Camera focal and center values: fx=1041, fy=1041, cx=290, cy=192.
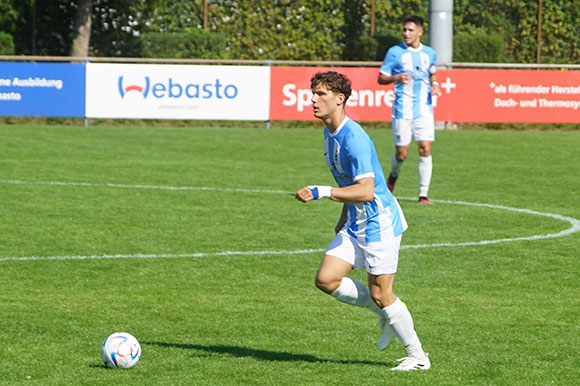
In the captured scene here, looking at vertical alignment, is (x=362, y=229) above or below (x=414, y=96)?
below

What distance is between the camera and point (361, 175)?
18.7 feet

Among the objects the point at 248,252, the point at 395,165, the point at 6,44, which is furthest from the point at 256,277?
the point at 6,44

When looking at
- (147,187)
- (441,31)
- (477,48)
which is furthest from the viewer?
(477,48)

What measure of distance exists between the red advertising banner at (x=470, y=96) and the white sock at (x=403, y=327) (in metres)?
18.2

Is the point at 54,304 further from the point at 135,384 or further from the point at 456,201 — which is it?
the point at 456,201

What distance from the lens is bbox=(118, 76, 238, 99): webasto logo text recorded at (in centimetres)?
2350

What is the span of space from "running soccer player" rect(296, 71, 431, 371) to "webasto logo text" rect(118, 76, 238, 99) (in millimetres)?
17884

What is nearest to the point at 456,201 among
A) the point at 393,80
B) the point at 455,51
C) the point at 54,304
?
the point at 393,80

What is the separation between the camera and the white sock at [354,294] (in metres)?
5.97

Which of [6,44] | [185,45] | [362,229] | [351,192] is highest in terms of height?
[185,45]

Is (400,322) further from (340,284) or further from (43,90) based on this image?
(43,90)

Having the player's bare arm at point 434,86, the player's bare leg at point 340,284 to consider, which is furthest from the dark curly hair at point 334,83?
the player's bare arm at point 434,86

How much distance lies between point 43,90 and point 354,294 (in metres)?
18.8

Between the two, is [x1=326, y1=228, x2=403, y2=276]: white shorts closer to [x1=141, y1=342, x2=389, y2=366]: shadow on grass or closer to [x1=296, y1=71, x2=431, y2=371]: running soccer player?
[x1=296, y1=71, x2=431, y2=371]: running soccer player
